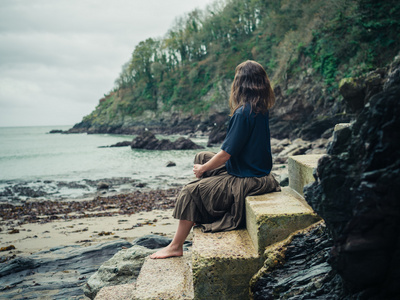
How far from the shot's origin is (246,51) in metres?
49.3

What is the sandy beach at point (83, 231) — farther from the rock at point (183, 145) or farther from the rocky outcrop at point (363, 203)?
the rock at point (183, 145)

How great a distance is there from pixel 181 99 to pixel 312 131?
135 ft

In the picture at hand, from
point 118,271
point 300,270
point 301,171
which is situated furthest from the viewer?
point 118,271

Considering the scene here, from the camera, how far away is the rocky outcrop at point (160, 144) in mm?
29531

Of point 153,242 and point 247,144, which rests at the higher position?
point 247,144

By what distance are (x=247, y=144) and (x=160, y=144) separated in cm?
2880

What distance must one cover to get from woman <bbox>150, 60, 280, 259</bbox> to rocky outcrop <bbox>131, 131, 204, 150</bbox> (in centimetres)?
2646

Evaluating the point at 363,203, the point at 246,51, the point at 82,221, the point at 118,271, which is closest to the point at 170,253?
the point at 118,271

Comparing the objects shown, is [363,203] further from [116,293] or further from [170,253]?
[116,293]

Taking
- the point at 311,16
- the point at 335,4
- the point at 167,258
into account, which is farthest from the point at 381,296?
the point at 311,16

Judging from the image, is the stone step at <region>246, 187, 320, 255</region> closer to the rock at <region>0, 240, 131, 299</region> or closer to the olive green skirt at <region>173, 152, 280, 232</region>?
the olive green skirt at <region>173, 152, 280, 232</region>

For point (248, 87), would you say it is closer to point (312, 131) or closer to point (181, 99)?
point (312, 131)

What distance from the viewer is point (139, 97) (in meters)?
71.2

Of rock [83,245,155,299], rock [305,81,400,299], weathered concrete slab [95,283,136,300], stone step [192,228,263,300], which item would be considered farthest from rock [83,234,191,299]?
rock [305,81,400,299]
